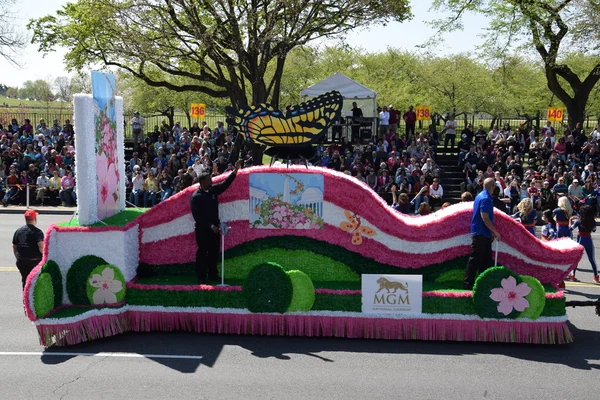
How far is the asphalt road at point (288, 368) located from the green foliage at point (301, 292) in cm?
44

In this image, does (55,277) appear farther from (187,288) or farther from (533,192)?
(533,192)

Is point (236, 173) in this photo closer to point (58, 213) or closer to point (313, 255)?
point (313, 255)

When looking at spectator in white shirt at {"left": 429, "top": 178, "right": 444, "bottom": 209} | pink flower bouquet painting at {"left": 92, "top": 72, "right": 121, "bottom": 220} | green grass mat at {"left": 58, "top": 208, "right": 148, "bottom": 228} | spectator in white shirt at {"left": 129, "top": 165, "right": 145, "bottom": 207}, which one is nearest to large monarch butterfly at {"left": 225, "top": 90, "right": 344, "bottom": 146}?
pink flower bouquet painting at {"left": 92, "top": 72, "right": 121, "bottom": 220}

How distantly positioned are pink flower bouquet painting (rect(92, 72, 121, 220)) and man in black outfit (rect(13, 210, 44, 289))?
0.86m

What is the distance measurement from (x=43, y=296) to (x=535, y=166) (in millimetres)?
20097

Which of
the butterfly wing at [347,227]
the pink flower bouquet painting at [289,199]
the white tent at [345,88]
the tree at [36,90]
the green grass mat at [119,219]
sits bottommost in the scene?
the butterfly wing at [347,227]

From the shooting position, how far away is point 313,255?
9.04 metres

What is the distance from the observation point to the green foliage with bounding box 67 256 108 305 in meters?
8.54

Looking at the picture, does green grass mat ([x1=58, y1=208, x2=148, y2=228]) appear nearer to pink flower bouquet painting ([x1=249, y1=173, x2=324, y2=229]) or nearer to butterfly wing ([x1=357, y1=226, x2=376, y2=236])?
pink flower bouquet painting ([x1=249, y1=173, x2=324, y2=229])

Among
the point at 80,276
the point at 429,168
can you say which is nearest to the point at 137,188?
the point at 429,168

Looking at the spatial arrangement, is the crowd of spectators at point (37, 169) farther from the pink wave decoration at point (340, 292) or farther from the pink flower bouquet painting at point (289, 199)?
the pink wave decoration at point (340, 292)

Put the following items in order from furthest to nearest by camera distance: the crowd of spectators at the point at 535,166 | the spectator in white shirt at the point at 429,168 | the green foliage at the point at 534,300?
the spectator in white shirt at the point at 429,168
the crowd of spectators at the point at 535,166
the green foliage at the point at 534,300

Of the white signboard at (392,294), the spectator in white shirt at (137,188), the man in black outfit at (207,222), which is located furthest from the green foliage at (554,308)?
the spectator in white shirt at (137,188)

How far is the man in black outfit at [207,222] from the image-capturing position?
8.74 metres
